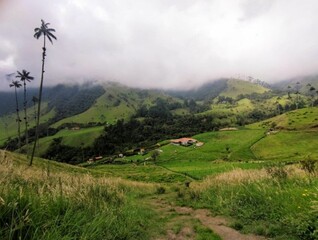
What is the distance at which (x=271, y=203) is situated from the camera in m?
12.7

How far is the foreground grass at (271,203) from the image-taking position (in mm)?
10125

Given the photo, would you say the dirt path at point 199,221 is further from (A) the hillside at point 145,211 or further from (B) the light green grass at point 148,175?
(B) the light green grass at point 148,175

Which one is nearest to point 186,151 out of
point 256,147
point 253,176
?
point 256,147

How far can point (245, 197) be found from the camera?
583 inches

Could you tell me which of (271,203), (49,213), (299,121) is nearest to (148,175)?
(271,203)

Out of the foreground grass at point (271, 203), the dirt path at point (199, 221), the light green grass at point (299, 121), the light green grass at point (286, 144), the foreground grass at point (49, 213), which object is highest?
the foreground grass at point (49, 213)

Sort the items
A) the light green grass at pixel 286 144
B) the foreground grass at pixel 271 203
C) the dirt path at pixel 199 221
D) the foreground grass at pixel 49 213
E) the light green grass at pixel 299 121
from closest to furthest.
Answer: the foreground grass at pixel 49 213, the foreground grass at pixel 271 203, the dirt path at pixel 199 221, the light green grass at pixel 286 144, the light green grass at pixel 299 121

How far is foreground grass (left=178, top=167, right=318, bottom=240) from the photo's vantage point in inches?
399

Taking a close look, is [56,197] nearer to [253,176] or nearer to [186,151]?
[253,176]

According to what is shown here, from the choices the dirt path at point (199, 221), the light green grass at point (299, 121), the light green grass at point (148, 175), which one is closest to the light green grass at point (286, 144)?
the light green grass at point (299, 121)

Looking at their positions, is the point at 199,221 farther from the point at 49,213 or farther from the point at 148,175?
the point at 148,175

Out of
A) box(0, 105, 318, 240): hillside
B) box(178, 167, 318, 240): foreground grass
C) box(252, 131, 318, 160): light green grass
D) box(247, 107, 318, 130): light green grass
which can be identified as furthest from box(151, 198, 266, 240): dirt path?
box(247, 107, 318, 130): light green grass

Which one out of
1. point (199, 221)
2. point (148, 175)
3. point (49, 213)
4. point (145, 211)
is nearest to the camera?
point (49, 213)

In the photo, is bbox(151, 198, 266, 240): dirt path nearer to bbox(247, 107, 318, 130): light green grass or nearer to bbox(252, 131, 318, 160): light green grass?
bbox(252, 131, 318, 160): light green grass
